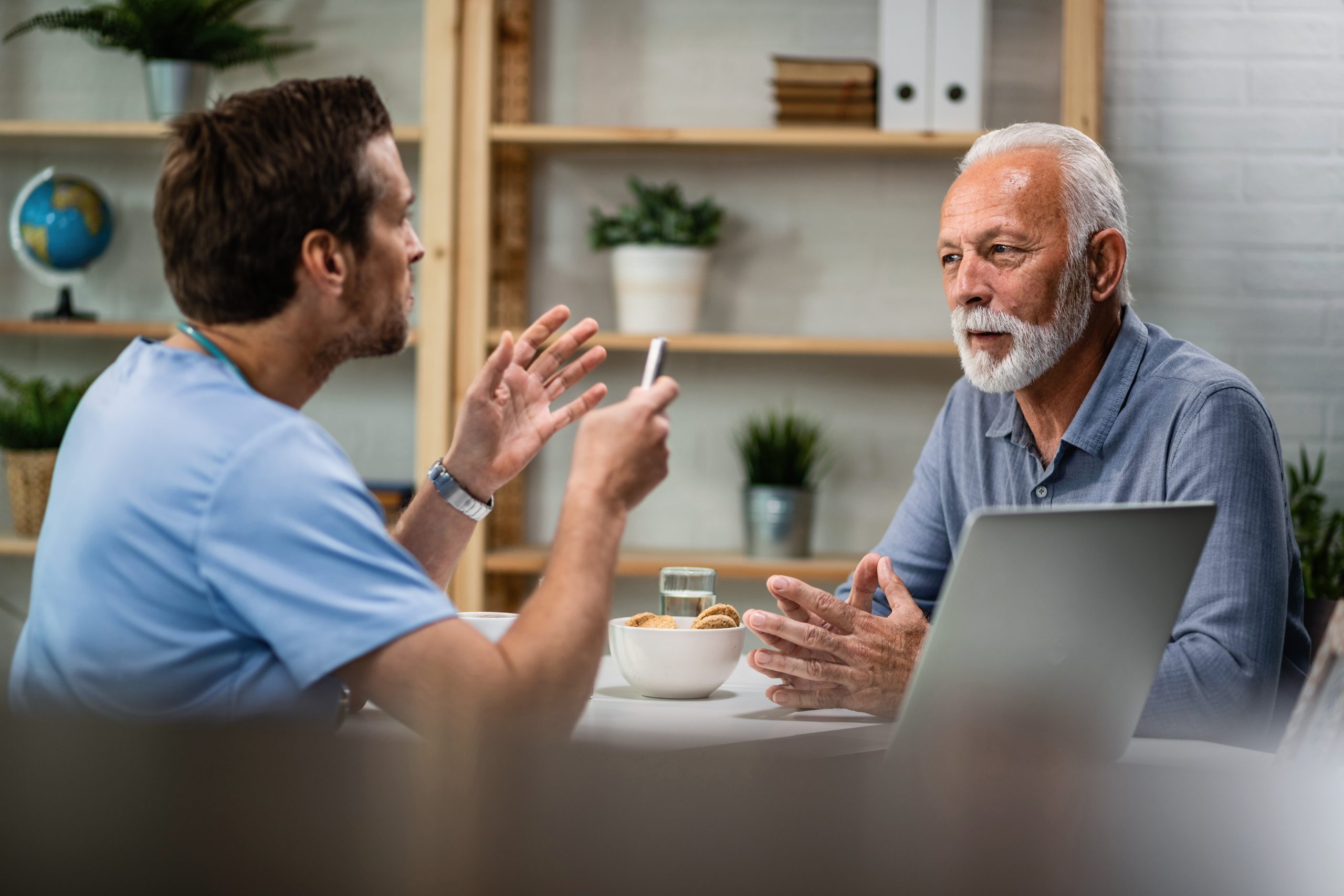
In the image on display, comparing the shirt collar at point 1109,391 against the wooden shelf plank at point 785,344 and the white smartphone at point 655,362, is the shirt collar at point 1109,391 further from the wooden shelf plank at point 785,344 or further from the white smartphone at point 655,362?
the wooden shelf plank at point 785,344

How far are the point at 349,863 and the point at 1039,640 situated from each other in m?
0.56

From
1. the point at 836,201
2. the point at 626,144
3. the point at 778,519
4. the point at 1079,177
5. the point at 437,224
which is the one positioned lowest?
the point at 778,519

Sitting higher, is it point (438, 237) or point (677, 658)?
point (438, 237)

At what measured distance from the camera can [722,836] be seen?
14.9 inches

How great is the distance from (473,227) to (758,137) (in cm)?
69

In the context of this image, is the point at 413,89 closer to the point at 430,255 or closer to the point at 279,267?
the point at 430,255

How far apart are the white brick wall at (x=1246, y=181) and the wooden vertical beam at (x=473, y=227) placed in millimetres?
1554

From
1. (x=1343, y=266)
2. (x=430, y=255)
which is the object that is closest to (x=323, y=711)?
(x=430, y=255)

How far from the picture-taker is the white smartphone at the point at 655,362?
888mm

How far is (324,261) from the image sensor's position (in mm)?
970

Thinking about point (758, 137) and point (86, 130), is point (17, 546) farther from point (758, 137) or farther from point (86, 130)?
point (758, 137)

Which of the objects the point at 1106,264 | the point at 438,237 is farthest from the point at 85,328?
the point at 1106,264

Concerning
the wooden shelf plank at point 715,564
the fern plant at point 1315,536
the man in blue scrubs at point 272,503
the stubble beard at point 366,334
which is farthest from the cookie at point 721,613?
the fern plant at point 1315,536

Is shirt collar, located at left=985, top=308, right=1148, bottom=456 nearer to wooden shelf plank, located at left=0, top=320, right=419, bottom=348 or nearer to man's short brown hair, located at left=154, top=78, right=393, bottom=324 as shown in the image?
man's short brown hair, located at left=154, top=78, right=393, bottom=324
